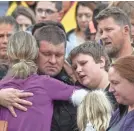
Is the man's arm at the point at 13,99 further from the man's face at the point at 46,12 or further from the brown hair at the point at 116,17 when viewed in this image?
the man's face at the point at 46,12

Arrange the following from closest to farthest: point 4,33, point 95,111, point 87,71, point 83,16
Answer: point 95,111 → point 87,71 → point 4,33 → point 83,16

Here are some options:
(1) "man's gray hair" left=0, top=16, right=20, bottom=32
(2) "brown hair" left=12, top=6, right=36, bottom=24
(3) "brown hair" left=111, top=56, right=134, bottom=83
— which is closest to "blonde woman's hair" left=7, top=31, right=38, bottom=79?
(3) "brown hair" left=111, top=56, right=134, bottom=83

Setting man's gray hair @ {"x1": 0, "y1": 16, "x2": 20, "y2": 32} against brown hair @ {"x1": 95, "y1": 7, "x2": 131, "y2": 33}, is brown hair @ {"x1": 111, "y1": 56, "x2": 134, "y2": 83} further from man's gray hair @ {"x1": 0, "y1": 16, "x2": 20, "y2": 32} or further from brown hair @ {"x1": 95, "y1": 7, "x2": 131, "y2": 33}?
man's gray hair @ {"x1": 0, "y1": 16, "x2": 20, "y2": 32}

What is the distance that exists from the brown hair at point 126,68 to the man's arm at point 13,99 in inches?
31.3

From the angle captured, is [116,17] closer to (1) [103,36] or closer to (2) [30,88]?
(1) [103,36]

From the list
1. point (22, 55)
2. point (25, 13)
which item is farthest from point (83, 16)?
point (22, 55)

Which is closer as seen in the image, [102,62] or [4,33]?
[102,62]

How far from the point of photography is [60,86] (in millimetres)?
4797

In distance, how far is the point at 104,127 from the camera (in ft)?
14.7

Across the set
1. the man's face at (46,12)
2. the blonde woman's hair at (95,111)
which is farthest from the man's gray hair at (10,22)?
the blonde woman's hair at (95,111)

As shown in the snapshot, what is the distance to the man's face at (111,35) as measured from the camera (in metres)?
6.09

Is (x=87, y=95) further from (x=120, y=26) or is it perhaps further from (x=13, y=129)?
(x=120, y=26)

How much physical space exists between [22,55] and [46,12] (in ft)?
12.9

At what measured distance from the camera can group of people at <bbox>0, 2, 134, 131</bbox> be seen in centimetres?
432
